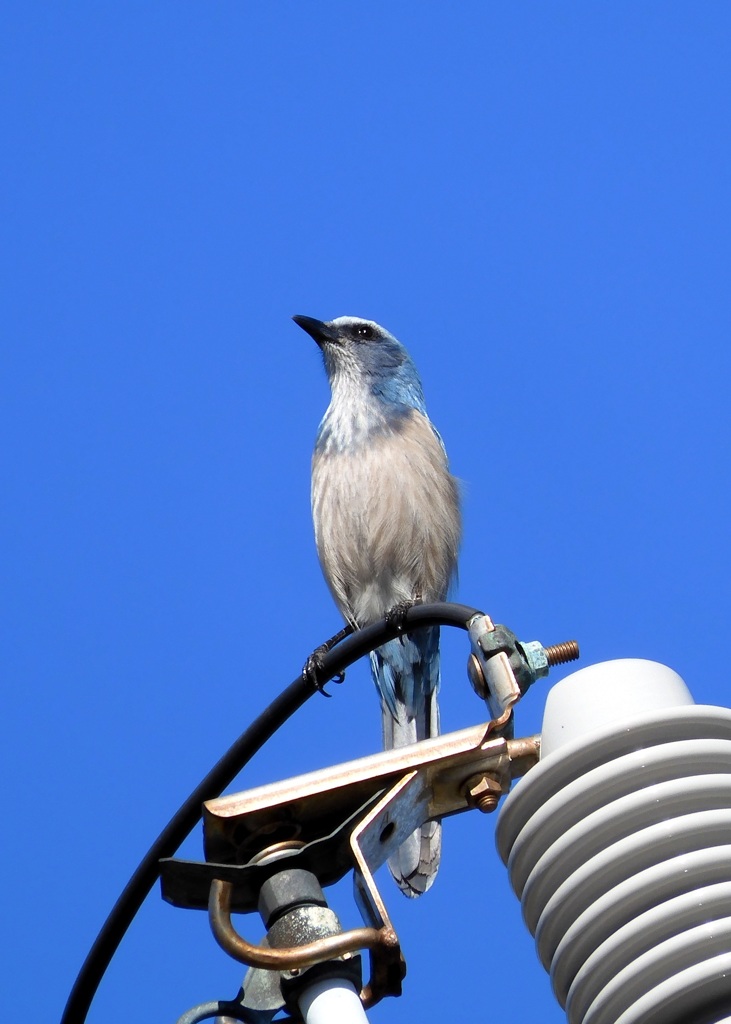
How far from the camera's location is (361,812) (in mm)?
2111

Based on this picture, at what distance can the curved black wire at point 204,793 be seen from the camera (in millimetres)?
2791

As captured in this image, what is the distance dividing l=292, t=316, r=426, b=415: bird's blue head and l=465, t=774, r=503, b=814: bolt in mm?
5380

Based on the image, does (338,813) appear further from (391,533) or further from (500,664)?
(391,533)

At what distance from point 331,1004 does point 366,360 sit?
623 centimetres

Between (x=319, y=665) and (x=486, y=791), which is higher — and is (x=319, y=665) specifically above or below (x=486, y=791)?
above

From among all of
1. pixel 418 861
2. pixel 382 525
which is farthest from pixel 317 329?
pixel 418 861

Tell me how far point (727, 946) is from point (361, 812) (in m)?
0.66

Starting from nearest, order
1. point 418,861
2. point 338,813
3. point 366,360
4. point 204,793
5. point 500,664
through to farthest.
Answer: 1. point 338,813
2. point 500,664
3. point 204,793
4. point 418,861
5. point 366,360

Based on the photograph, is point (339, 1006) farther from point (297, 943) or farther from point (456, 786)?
point (456, 786)

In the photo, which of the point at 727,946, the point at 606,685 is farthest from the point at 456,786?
the point at 727,946

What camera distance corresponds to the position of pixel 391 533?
21.3ft

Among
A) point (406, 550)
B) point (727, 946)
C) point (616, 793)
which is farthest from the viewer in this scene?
point (406, 550)

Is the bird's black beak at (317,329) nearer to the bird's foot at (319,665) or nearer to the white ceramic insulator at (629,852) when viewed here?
the bird's foot at (319,665)

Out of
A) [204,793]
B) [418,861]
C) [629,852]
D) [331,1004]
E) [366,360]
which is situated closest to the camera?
[629,852]
